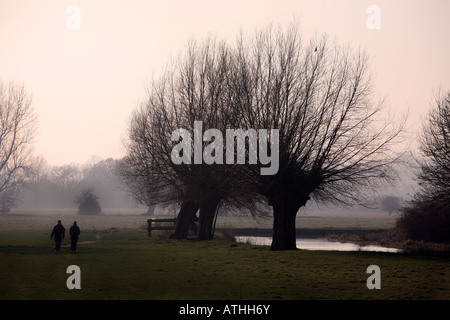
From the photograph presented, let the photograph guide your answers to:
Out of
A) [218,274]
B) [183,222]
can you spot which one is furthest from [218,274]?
[183,222]

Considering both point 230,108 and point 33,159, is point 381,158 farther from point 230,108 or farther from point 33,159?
point 33,159

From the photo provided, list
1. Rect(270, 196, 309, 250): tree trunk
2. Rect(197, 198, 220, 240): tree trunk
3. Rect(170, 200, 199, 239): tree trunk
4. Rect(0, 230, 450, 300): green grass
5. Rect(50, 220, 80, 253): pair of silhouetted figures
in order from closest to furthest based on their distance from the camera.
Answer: Rect(0, 230, 450, 300): green grass, Rect(50, 220, 80, 253): pair of silhouetted figures, Rect(270, 196, 309, 250): tree trunk, Rect(197, 198, 220, 240): tree trunk, Rect(170, 200, 199, 239): tree trunk

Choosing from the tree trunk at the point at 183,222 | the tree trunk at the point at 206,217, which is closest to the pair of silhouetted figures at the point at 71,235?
the tree trunk at the point at 206,217

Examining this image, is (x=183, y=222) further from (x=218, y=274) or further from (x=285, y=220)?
(x=218, y=274)

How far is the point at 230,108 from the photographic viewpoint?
3278cm

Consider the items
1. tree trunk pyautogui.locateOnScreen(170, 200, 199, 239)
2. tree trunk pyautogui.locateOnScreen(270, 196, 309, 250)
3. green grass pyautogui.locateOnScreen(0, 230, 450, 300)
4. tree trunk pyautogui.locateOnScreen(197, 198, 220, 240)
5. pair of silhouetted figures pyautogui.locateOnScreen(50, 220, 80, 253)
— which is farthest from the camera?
tree trunk pyautogui.locateOnScreen(170, 200, 199, 239)

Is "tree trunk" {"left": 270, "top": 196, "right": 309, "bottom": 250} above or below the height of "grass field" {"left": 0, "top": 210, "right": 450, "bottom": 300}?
above

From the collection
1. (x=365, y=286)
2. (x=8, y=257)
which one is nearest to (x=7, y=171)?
(x=8, y=257)

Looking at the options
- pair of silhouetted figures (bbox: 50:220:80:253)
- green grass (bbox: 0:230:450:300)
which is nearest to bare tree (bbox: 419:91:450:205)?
green grass (bbox: 0:230:450:300)

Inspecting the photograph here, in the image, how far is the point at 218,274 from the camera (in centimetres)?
2194

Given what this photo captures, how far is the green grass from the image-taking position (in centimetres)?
1720

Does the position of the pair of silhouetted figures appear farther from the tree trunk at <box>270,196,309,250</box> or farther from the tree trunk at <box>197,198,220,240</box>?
the tree trunk at <box>197,198,220,240</box>

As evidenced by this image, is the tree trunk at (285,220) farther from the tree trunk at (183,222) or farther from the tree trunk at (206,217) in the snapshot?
the tree trunk at (183,222)

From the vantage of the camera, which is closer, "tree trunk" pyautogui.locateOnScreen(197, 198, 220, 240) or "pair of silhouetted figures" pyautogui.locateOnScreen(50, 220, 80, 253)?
"pair of silhouetted figures" pyautogui.locateOnScreen(50, 220, 80, 253)
